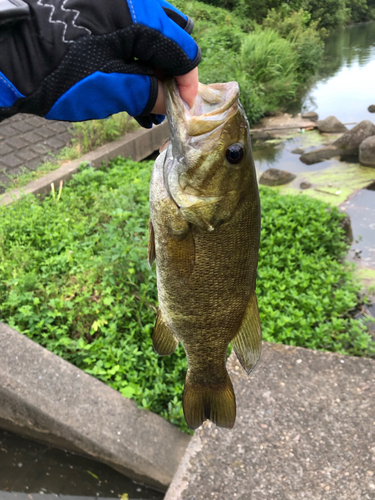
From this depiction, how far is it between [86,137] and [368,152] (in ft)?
18.1

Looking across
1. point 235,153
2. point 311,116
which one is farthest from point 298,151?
point 235,153

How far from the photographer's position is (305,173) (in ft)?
26.8

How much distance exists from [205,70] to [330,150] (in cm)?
369

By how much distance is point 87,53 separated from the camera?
4.07 feet

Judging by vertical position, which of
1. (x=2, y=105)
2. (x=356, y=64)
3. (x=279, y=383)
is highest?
(x=2, y=105)

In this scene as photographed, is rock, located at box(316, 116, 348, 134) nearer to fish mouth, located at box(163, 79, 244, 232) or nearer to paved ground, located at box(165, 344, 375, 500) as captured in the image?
paved ground, located at box(165, 344, 375, 500)

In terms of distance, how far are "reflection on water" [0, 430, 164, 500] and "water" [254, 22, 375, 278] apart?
370 cm

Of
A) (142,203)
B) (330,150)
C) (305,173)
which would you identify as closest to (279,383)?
(142,203)

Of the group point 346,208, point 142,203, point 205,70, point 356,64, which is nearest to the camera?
point 142,203

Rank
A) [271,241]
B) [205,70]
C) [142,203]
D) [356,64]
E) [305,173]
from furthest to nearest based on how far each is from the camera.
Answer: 1. [356,64]
2. [205,70]
3. [305,173]
4. [142,203]
5. [271,241]

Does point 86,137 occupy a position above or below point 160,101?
below

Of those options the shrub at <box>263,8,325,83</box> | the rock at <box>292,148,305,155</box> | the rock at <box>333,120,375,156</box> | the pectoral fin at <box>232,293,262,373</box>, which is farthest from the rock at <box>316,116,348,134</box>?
the pectoral fin at <box>232,293,262,373</box>

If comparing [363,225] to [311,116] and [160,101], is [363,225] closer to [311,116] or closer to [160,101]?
[160,101]

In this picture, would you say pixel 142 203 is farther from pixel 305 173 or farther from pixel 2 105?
pixel 305 173
